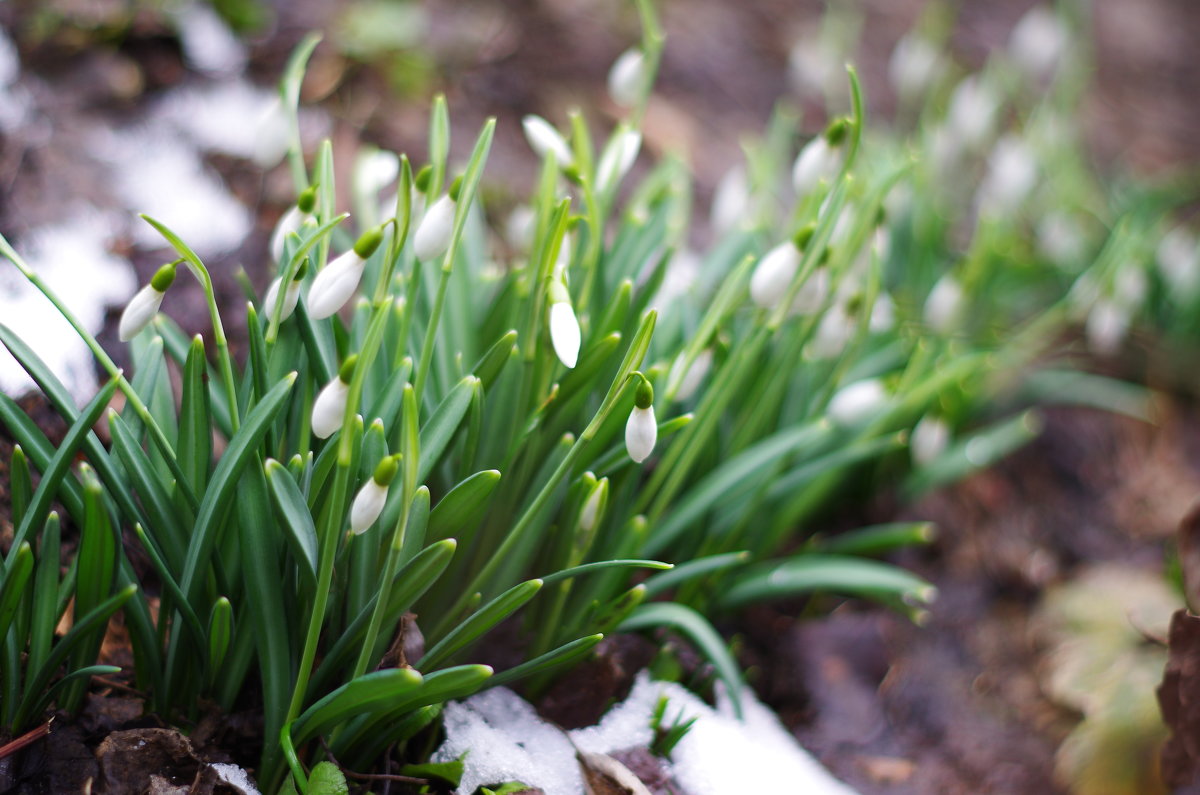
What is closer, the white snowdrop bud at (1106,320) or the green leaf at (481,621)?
the green leaf at (481,621)

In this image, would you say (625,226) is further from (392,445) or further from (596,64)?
(596,64)

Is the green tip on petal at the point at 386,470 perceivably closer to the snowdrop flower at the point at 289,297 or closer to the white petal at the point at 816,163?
the snowdrop flower at the point at 289,297

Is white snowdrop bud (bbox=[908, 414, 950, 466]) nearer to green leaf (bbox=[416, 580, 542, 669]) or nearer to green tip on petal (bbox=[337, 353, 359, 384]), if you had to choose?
green leaf (bbox=[416, 580, 542, 669])

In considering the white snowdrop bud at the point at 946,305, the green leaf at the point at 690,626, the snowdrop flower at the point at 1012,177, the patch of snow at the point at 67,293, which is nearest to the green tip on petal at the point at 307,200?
the patch of snow at the point at 67,293

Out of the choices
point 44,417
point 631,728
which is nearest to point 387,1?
point 44,417

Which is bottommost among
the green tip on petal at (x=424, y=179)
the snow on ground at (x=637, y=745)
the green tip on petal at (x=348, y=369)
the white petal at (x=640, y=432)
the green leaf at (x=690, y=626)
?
the snow on ground at (x=637, y=745)

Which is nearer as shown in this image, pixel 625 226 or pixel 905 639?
pixel 625 226

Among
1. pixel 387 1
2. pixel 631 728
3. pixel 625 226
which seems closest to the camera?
pixel 631 728

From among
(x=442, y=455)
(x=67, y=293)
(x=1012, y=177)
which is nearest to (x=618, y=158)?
(x=442, y=455)
